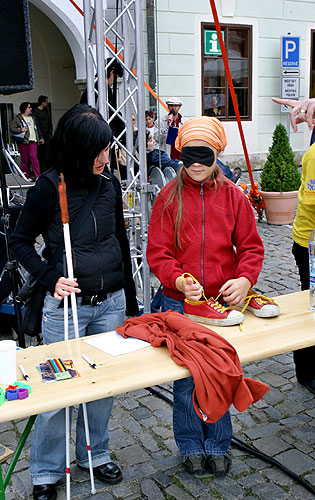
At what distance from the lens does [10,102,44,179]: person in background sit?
11.3m

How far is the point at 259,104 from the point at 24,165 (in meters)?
5.78

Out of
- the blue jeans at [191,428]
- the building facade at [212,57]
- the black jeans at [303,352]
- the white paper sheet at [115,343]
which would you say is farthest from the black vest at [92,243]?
the building facade at [212,57]

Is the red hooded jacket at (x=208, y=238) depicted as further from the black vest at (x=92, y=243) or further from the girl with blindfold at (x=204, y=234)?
the black vest at (x=92, y=243)

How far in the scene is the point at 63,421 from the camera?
2404 mm

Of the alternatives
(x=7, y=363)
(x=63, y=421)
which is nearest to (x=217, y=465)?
(x=63, y=421)

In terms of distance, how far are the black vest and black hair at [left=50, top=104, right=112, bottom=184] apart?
85 millimetres

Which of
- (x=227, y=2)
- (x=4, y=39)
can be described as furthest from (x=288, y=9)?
(x=4, y=39)

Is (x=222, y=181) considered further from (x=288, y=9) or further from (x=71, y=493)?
(x=288, y=9)

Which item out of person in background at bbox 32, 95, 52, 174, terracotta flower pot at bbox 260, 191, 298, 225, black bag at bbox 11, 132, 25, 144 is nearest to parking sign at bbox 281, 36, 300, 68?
person in background at bbox 32, 95, 52, 174

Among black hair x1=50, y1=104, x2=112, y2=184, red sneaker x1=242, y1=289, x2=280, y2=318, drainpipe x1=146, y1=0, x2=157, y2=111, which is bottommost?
red sneaker x1=242, y1=289, x2=280, y2=318

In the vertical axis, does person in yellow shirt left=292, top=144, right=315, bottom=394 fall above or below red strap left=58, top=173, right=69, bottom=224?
below

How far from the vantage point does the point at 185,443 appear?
106 inches

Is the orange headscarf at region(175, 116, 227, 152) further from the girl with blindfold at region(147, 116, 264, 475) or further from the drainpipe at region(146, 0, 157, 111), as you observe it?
the drainpipe at region(146, 0, 157, 111)

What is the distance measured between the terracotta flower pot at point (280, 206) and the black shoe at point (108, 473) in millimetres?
6272
